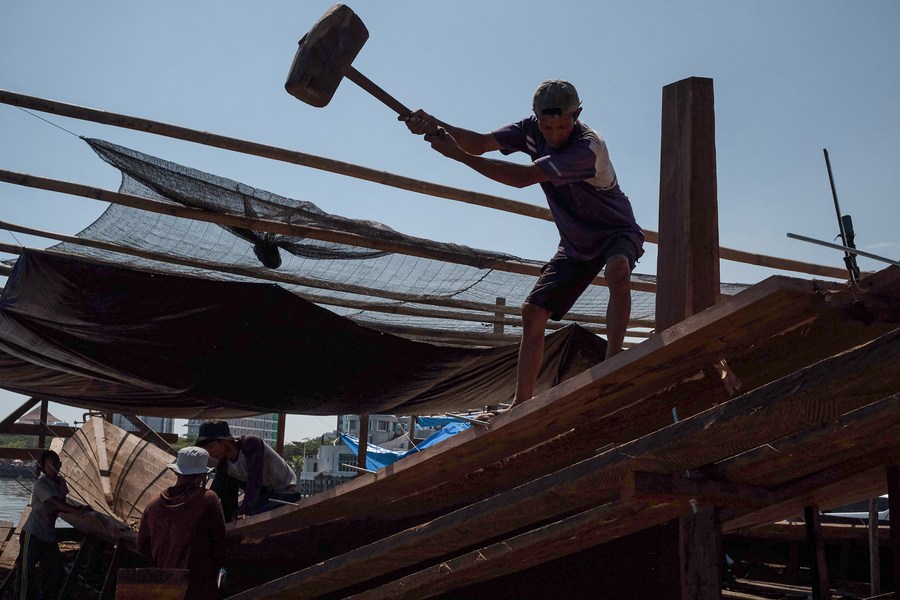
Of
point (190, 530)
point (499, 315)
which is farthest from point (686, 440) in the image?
point (499, 315)

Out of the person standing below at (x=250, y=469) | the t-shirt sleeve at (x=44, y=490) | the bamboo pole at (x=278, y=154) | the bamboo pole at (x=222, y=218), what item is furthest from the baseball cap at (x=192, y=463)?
the t-shirt sleeve at (x=44, y=490)

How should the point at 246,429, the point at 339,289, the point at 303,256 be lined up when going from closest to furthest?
the point at 303,256
the point at 339,289
the point at 246,429

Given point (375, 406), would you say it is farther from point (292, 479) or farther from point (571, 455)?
point (571, 455)

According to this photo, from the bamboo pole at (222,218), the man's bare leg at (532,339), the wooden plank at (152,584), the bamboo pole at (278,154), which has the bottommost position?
the wooden plank at (152,584)

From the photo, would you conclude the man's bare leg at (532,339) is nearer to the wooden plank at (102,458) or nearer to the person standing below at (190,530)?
the person standing below at (190,530)

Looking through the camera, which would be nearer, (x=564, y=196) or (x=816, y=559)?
(x=564, y=196)

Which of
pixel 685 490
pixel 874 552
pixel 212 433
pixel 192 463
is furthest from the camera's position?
pixel 212 433

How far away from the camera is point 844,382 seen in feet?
6.39

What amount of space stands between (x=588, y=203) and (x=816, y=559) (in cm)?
190

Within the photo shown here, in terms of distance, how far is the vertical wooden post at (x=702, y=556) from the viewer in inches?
123

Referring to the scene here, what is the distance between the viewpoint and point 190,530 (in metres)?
4.49

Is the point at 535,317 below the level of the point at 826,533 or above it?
above

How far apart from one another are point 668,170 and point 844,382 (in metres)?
1.36

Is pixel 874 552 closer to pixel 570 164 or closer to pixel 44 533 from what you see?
pixel 570 164
